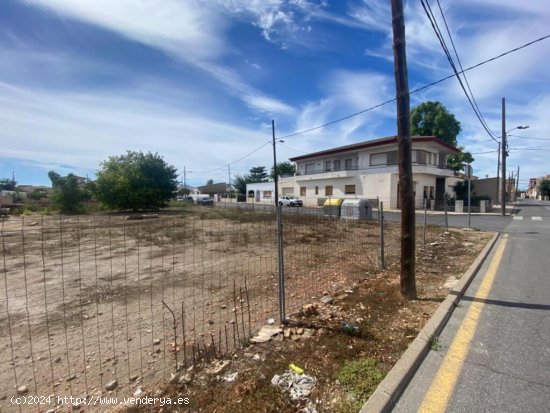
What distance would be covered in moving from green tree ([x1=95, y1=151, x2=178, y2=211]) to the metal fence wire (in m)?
22.0

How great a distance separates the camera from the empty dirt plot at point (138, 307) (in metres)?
3.12

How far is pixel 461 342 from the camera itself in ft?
11.0

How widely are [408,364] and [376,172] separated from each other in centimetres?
3393

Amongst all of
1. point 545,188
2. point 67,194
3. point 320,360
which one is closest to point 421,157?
point 320,360

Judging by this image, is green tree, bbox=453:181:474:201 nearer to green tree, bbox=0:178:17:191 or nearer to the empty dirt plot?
the empty dirt plot

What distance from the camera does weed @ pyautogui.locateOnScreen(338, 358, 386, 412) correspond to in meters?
2.37

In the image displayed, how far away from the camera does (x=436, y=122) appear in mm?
40656

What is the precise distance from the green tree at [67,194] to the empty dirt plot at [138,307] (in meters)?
24.3

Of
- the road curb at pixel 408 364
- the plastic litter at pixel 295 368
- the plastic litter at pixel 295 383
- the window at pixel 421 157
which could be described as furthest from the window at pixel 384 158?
the plastic litter at pixel 295 383

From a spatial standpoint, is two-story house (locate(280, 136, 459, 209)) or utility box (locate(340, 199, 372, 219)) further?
two-story house (locate(280, 136, 459, 209))

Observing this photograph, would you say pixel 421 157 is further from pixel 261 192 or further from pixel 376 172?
pixel 261 192

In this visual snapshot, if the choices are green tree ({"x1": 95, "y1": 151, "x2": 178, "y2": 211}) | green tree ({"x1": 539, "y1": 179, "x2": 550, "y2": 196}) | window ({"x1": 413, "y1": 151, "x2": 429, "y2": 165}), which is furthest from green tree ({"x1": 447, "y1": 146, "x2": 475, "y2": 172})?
green tree ({"x1": 539, "y1": 179, "x2": 550, "y2": 196})

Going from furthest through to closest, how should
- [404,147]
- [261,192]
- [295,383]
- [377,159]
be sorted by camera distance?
[261,192], [377,159], [404,147], [295,383]

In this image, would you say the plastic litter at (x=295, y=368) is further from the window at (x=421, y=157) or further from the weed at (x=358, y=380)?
the window at (x=421, y=157)
